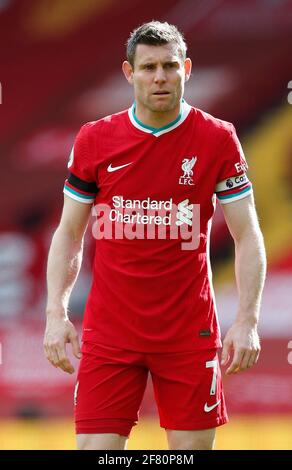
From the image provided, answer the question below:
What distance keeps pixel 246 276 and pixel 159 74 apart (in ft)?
2.96

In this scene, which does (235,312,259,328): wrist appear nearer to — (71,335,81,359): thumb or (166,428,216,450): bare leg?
(166,428,216,450): bare leg

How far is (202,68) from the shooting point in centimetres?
758

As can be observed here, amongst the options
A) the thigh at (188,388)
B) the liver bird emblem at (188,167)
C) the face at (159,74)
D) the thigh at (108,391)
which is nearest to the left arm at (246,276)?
the thigh at (188,388)

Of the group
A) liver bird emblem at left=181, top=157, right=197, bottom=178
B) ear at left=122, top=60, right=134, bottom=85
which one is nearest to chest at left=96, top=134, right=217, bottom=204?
liver bird emblem at left=181, top=157, right=197, bottom=178

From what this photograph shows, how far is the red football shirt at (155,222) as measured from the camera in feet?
15.0

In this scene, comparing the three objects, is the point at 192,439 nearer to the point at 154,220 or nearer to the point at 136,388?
the point at 136,388

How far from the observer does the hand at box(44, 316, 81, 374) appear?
4512 mm

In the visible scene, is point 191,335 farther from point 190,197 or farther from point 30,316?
point 30,316

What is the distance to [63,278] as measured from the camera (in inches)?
183

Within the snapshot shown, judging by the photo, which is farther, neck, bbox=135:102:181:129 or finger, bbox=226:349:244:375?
neck, bbox=135:102:181:129

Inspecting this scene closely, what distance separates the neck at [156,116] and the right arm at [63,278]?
0.44 meters

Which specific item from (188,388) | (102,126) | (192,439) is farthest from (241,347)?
(102,126)

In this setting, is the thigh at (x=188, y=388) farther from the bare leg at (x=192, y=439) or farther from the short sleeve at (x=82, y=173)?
the short sleeve at (x=82, y=173)

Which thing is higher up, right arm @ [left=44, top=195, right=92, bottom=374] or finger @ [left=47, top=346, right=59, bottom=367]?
right arm @ [left=44, top=195, right=92, bottom=374]
